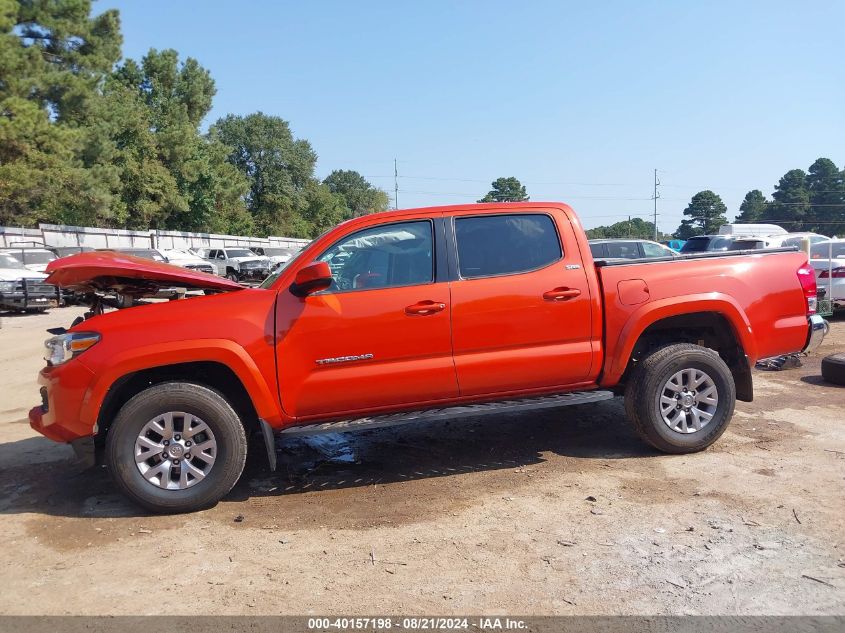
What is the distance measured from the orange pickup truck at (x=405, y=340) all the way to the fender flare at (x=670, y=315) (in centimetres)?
1

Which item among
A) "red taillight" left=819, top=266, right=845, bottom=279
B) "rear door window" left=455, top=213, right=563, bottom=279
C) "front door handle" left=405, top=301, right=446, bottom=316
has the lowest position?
"red taillight" left=819, top=266, right=845, bottom=279

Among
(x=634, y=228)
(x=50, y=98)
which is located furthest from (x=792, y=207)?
(x=50, y=98)

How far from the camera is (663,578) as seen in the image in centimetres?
343

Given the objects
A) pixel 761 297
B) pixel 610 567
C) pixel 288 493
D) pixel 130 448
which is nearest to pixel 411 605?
pixel 610 567

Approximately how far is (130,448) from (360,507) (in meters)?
1.54

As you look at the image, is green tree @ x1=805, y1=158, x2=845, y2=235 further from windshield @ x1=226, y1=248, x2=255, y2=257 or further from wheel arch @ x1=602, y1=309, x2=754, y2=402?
wheel arch @ x1=602, y1=309, x2=754, y2=402

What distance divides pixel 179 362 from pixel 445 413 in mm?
1833

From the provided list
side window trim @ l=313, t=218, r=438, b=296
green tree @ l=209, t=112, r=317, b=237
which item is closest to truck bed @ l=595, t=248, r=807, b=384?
side window trim @ l=313, t=218, r=438, b=296

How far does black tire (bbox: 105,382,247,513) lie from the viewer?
14.4ft

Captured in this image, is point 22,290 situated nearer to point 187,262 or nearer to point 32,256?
point 32,256

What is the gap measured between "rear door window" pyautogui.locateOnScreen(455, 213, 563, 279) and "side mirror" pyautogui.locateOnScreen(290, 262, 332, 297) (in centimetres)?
101

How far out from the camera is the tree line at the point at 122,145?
82.8 feet

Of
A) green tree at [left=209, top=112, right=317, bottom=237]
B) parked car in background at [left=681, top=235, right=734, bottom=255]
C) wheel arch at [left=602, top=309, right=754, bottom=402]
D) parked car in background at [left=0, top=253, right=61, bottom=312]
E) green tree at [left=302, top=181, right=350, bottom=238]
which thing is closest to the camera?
wheel arch at [left=602, top=309, right=754, bottom=402]

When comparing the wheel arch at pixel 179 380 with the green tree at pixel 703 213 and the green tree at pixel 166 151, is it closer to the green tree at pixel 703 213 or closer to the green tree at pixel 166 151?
the green tree at pixel 166 151
